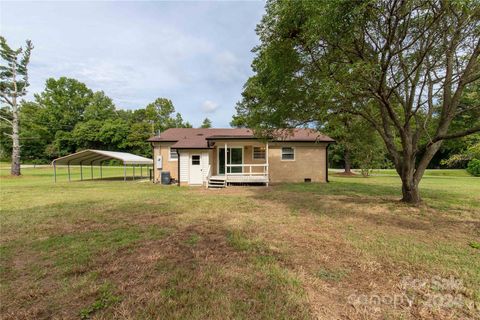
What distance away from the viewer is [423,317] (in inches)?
97.4

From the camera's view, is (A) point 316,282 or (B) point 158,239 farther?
(B) point 158,239

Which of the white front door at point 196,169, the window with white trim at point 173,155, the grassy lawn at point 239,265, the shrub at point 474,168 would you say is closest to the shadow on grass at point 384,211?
the grassy lawn at point 239,265

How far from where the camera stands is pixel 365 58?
20.3ft

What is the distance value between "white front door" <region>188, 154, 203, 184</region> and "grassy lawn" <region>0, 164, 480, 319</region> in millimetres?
8534

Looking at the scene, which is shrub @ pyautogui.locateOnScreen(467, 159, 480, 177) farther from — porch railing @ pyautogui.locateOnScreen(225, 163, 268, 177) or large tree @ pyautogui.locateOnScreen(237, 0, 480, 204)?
porch railing @ pyautogui.locateOnScreen(225, 163, 268, 177)

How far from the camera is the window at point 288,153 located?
16.5 metres

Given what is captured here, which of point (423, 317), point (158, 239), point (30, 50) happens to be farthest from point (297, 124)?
point (30, 50)

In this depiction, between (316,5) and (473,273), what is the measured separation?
5169 mm

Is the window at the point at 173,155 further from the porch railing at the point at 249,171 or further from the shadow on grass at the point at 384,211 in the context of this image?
the shadow on grass at the point at 384,211

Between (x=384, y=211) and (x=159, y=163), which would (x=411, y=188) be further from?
(x=159, y=163)

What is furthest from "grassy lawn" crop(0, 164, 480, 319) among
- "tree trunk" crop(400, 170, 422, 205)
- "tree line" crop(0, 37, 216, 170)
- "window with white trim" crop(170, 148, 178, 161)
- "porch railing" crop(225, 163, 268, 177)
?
"tree line" crop(0, 37, 216, 170)

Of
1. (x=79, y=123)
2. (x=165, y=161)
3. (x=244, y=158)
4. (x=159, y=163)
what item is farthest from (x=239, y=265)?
(x=79, y=123)

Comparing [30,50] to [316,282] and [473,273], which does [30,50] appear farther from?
[473,273]

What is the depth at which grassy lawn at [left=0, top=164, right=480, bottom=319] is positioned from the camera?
8.57ft
